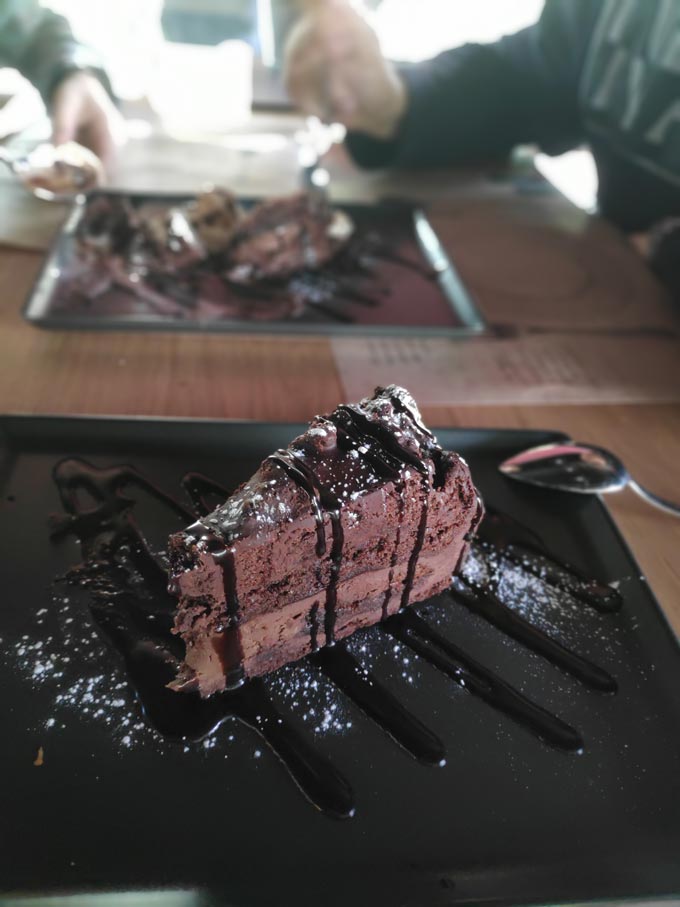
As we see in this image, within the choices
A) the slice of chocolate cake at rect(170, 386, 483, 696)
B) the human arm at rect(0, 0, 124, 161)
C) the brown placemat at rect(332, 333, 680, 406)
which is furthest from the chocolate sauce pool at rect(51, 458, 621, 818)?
the human arm at rect(0, 0, 124, 161)

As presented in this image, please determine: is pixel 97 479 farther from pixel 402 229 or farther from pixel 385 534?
pixel 402 229

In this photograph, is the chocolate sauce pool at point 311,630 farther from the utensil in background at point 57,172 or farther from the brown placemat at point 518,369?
the utensil in background at point 57,172

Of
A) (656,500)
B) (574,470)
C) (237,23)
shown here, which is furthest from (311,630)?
(237,23)

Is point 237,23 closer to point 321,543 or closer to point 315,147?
point 315,147

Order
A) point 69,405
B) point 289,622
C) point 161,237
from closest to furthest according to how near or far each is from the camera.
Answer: point 289,622
point 69,405
point 161,237

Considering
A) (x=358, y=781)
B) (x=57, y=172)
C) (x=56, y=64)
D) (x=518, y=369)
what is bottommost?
(x=358, y=781)

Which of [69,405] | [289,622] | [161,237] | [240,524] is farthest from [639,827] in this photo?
[161,237]
